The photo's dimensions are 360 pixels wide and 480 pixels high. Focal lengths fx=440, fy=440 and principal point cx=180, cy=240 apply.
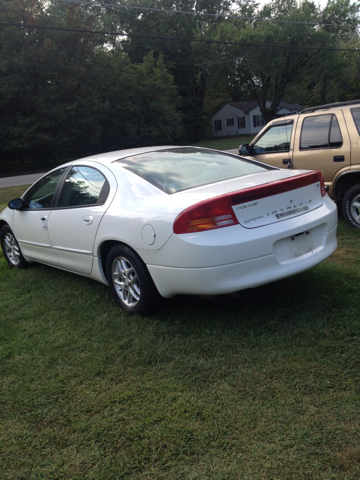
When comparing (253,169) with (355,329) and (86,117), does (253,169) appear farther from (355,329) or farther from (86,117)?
(86,117)

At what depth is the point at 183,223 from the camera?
333 cm

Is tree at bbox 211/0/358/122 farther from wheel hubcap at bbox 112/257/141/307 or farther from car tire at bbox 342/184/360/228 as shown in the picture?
wheel hubcap at bbox 112/257/141/307

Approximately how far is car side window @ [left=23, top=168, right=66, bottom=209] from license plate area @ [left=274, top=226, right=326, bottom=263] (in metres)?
2.76

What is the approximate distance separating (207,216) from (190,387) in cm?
123

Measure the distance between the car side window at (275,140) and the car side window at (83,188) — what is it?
12.4ft

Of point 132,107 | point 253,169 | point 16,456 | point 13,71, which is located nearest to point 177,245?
point 253,169

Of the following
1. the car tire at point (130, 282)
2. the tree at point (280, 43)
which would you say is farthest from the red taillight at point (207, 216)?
the tree at point (280, 43)

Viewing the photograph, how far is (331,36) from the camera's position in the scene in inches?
1687

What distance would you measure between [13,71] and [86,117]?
6.12m

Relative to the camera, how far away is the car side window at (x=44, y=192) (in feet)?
16.7

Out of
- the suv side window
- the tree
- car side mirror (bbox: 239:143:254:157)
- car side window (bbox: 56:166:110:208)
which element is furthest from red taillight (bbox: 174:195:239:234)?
the tree

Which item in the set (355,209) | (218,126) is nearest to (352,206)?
(355,209)

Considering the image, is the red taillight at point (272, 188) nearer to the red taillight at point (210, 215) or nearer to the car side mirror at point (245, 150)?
the red taillight at point (210, 215)

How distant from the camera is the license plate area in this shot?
3.48 metres
